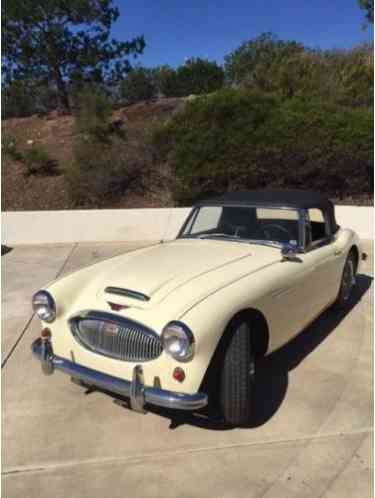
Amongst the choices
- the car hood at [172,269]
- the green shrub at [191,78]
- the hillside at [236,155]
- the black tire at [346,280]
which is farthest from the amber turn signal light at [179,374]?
the green shrub at [191,78]

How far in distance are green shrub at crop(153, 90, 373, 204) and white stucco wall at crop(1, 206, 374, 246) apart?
5.68 ft

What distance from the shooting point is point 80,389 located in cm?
334

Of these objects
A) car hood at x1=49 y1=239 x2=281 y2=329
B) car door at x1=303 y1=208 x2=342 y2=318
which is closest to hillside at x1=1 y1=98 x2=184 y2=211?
car door at x1=303 y1=208 x2=342 y2=318

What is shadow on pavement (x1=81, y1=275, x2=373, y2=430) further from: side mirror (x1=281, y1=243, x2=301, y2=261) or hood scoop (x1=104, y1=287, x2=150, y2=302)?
side mirror (x1=281, y1=243, x2=301, y2=261)

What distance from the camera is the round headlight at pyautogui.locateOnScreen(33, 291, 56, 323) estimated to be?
118 inches

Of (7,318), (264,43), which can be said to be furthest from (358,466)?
(264,43)

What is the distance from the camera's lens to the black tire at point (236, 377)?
8.70ft

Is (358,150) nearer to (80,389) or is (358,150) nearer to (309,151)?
(309,151)

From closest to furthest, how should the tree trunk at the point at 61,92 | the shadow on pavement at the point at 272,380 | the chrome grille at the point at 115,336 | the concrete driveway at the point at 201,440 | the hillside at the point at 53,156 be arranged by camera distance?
the concrete driveway at the point at 201,440, the chrome grille at the point at 115,336, the shadow on pavement at the point at 272,380, the hillside at the point at 53,156, the tree trunk at the point at 61,92

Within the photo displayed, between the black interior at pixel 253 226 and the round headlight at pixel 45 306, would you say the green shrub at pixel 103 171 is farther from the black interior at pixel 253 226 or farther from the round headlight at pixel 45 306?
the round headlight at pixel 45 306

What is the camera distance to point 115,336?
8.85 ft

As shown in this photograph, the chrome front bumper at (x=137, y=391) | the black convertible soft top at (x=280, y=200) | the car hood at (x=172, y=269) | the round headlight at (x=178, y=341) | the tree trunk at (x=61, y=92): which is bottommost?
the chrome front bumper at (x=137, y=391)

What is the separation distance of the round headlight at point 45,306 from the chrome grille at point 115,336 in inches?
6.9

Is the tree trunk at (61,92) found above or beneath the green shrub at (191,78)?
beneath
